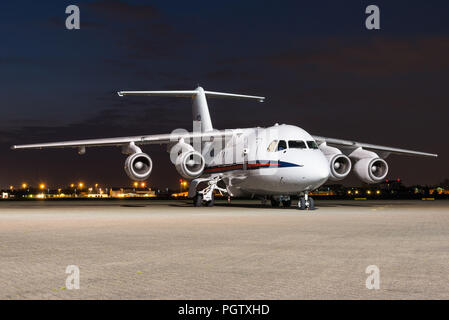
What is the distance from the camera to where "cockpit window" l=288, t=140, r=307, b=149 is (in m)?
25.3

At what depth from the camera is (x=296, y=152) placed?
24.8m

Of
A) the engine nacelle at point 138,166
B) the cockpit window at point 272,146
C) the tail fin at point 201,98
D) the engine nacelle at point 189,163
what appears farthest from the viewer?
the tail fin at point 201,98

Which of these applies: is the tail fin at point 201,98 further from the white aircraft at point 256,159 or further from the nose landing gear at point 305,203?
the nose landing gear at point 305,203

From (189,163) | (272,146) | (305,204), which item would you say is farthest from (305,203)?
(189,163)

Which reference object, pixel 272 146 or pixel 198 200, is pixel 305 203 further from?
pixel 198 200

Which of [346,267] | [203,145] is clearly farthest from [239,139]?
[346,267]

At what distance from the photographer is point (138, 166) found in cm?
2861

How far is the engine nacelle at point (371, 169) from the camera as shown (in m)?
29.2

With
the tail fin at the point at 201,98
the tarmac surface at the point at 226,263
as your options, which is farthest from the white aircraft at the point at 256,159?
the tarmac surface at the point at 226,263

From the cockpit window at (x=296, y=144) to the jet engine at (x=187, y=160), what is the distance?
211 inches

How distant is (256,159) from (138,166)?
6300 mm

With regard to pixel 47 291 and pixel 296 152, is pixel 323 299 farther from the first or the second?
pixel 296 152
